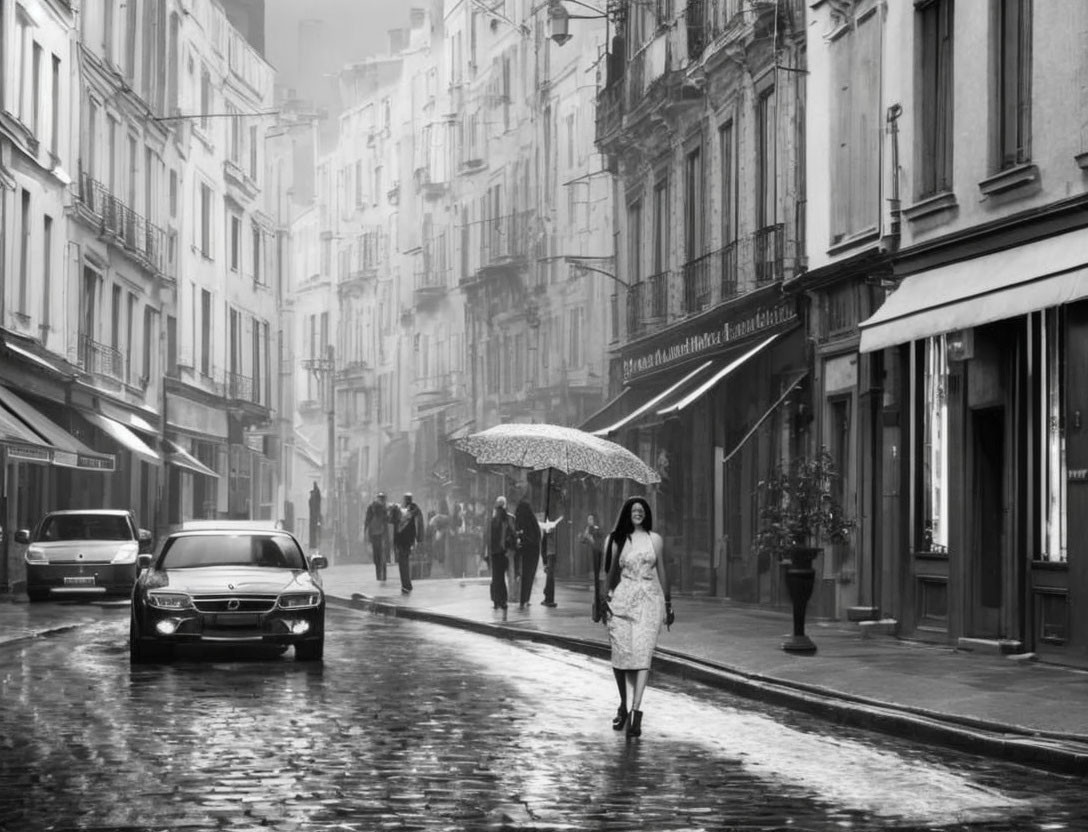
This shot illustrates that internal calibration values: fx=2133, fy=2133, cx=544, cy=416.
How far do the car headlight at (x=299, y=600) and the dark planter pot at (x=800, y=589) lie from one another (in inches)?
182

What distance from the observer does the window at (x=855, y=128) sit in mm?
25906

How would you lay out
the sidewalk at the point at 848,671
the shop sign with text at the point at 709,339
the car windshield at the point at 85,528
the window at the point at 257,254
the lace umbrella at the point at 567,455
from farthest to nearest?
the window at the point at 257,254, the car windshield at the point at 85,528, the shop sign with text at the point at 709,339, the lace umbrella at the point at 567,455, the sidewalk at the point at 848,671

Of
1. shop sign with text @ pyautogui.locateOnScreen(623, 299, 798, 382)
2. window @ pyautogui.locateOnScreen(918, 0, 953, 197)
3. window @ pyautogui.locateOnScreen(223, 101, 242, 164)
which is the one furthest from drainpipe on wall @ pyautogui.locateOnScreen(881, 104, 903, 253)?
window @ pyautogui.locateOnScreen(223, 101, 242, 164)

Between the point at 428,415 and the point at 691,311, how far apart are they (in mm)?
42746

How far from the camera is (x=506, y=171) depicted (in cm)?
6612

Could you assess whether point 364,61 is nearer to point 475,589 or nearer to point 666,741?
point 475,589

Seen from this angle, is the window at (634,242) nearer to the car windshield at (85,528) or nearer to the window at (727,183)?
the window at (727,183)

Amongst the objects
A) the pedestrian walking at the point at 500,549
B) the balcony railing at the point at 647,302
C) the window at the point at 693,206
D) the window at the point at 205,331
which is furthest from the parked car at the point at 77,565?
the window at the point at 205,331

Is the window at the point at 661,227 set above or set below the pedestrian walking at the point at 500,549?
above

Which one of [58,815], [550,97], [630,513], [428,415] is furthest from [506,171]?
[58,815]

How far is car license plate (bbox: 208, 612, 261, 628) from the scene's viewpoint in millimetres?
19578

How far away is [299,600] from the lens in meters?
20.0

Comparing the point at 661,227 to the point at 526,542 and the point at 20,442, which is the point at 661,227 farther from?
the point at 20,442

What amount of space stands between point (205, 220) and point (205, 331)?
3.05 metres
